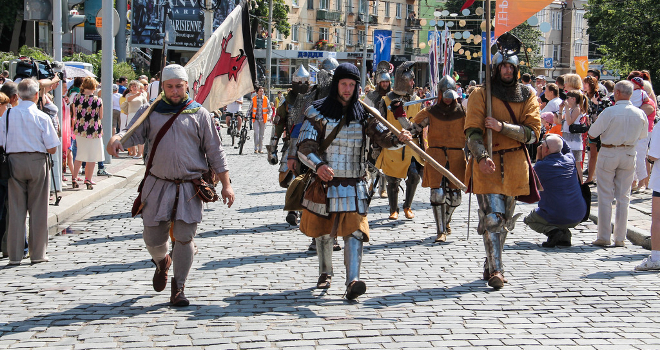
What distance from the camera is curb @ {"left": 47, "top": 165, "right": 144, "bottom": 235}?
10.4m

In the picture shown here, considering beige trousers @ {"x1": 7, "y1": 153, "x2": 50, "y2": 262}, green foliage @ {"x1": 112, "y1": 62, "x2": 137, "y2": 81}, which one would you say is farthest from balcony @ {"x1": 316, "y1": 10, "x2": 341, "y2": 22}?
beige trousers @ {"x1": 7, "y1": 153, "x2": 50, "y2": 262}

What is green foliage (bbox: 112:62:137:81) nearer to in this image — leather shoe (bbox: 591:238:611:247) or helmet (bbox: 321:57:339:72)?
helmet (bbox: 321:57:339:72)

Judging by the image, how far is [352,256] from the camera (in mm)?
6230

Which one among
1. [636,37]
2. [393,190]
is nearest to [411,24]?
[636,37]

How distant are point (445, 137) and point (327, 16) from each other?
217 ft

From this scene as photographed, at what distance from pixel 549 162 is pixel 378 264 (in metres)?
2.88

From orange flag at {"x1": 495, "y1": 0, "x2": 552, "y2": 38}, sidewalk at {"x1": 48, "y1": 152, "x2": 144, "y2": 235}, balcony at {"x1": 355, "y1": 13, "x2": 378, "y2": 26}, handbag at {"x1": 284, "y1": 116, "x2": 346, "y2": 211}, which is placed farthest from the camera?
balcony at {"x1": 355, "y1": 13, "x2": 378, "y2": 26}

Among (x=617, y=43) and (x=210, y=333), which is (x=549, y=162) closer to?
(x=210, y=333)

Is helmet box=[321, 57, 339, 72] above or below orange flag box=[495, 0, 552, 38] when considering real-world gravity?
below

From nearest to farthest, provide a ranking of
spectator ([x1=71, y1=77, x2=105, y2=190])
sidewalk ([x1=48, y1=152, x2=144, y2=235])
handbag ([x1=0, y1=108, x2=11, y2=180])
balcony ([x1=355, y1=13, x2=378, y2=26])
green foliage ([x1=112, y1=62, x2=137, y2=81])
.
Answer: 1. handbag ([x1=0, y1=108, x2=11, y2=180])
2. sidewalk ([x1=48, y1=152, x2=144, y2=235])
3. spectator ([x1=71, y1=77, x2=105, y2=190])
4. green foliage ([x1=112, y1=62, x2=137, y2=81])
5. balcony ([x1=355, y1=13, x2=378, y2=26])

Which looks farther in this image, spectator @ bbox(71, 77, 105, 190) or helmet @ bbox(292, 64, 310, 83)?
spectator @ bbox(71, 77, 105, 190)

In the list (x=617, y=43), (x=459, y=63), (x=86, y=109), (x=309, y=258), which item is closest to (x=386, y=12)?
(x=459, y=63)

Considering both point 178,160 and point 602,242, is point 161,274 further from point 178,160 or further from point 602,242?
point 602,242

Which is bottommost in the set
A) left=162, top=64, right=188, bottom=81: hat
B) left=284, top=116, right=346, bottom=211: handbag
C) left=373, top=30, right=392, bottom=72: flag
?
left=284, top=116, right=346, bottom=211: handbag
